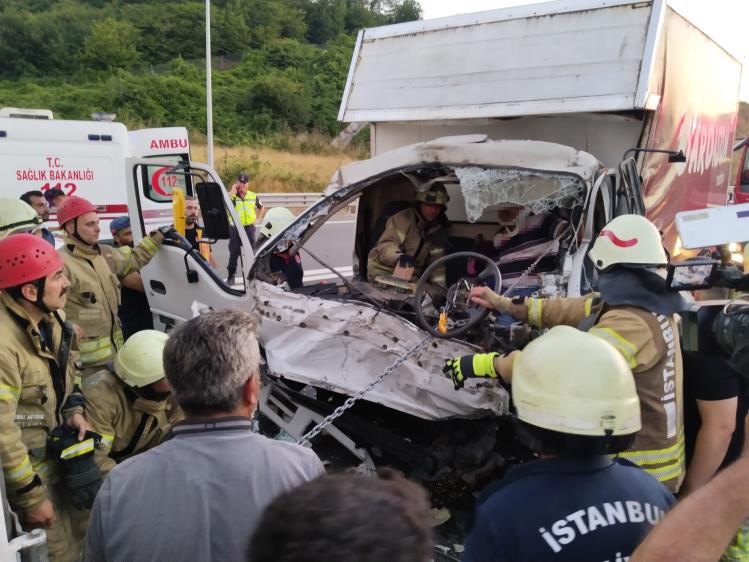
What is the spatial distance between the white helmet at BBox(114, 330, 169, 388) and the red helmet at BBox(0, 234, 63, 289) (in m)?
0.48

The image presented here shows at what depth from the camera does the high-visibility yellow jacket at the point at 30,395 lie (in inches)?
86.0

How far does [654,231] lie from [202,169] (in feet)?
10.3

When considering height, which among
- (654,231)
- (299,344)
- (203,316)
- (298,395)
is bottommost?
(298,395)

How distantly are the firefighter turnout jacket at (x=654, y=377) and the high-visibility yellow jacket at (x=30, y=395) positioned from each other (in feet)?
7.42

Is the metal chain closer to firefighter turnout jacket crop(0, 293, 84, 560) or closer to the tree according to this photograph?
firefighter turnout jacket crop(0, 293, 84, 560)

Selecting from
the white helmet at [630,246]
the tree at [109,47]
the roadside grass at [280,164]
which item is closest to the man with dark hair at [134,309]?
the white helmet at [630,246]

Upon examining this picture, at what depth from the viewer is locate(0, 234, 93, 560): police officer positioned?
2.23m

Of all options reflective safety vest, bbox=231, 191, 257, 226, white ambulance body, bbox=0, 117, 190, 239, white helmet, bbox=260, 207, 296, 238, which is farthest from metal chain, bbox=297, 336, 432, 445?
reflective safety vest, bbox=231, 191, 257, 226

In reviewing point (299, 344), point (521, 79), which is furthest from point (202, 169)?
point (521, 79)

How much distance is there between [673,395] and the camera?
2.35 m

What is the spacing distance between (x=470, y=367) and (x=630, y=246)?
870 mm

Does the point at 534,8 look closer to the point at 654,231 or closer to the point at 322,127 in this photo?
the point at 654,231

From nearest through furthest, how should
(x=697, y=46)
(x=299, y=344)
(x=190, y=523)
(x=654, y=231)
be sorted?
(x=190, y=523) < (x=654, y=231) < (x=299, y=344) < (x=697, y=46)

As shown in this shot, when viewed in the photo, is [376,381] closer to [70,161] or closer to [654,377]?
[654,377]
